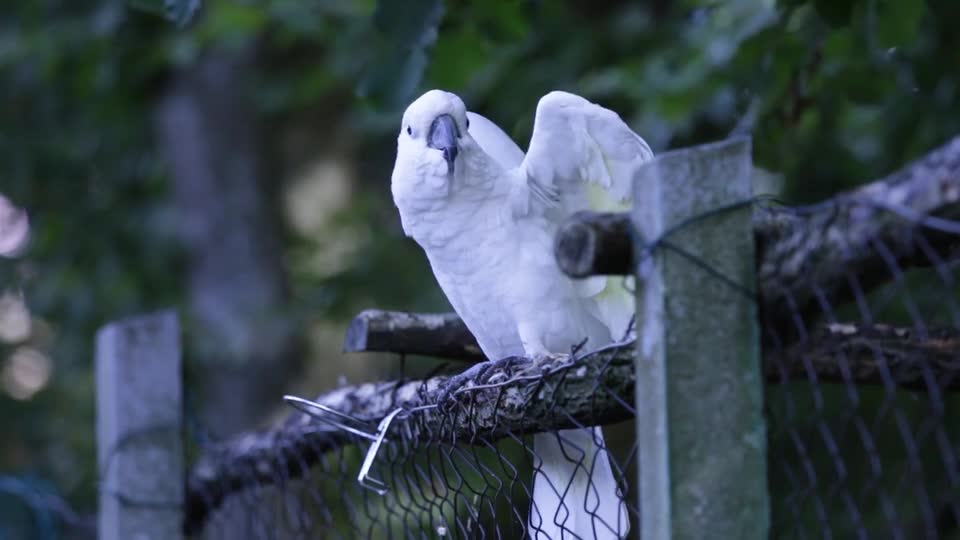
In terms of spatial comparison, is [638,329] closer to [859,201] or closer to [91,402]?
[859,201]

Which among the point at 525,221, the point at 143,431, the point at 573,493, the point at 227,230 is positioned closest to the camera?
the point at 573,493

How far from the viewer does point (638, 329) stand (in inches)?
48.8

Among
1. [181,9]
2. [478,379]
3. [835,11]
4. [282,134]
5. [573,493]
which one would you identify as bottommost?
[573,493]

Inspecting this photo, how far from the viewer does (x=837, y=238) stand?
1.13m

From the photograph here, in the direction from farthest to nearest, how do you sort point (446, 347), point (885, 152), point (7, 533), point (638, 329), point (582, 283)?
point (7, 533), point (885, 152), point (446, 347), point (582, 283), point (638, 329)

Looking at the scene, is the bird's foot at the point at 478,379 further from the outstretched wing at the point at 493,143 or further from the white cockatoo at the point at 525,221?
the outstretched wing at the point at 493,143

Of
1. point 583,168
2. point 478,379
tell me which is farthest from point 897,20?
point 478,379

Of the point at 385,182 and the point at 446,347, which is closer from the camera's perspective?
the point at 446,347

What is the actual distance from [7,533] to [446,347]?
3423mm

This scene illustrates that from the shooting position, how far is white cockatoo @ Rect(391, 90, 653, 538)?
6.97 feet

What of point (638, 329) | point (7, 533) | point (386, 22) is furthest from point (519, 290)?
point (7, 533)

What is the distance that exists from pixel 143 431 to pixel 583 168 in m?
1.40

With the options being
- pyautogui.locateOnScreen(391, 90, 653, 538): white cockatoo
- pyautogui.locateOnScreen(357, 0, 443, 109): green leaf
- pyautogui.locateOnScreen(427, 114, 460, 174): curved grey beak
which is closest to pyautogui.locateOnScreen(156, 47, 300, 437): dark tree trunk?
pyautogui.locateOnScreen(357, 0, 443, 109): green leaf

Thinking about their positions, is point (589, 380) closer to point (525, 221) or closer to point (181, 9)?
point (525, 221)
